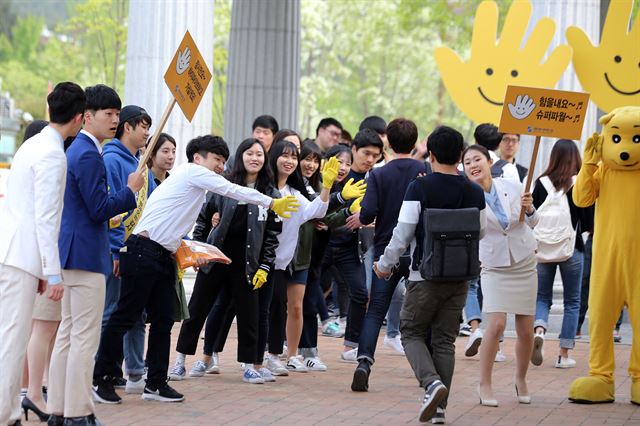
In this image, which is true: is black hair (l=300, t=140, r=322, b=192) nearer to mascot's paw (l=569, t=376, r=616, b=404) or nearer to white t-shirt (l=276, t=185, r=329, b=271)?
white t-shirt (l=276, t=185, r=329, b=271)

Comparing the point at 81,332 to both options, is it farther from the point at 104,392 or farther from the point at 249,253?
the point at 249,253

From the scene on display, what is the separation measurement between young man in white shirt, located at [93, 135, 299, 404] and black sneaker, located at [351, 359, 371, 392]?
1410 mm

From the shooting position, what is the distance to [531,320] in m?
9.27

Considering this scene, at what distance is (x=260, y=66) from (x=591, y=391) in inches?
391

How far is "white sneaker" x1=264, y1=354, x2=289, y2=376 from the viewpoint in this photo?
34.4 ft

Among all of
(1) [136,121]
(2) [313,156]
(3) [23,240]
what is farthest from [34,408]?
(2) [313,156]

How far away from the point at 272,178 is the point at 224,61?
3296 centimetres

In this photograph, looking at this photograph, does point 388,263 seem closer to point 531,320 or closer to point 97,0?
point 531,320

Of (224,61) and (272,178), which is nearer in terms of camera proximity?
(272,178)

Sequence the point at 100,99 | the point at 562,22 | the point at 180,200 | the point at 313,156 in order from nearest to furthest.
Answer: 1. the point at 100,99
2. the point at 180,200
3. the point at 313,156
4. the point at 562,22

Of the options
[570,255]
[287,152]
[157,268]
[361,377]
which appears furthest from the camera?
[570,255]

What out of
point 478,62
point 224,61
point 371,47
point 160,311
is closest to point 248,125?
point 478,62

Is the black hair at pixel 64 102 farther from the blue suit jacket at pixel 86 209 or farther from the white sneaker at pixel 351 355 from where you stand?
the white sneaker at pixel 351 355

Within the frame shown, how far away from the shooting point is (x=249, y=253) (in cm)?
979
